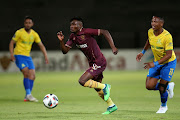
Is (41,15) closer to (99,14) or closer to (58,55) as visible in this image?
(99,14)

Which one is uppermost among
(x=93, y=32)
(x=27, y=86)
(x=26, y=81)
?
(x=93, y=32)

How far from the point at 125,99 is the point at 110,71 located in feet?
44.8

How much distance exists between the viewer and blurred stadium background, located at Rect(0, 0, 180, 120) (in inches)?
410

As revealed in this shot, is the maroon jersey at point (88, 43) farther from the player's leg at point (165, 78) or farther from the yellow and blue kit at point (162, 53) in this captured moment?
the player's leg at point (165, 78)

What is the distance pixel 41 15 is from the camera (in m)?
30.3

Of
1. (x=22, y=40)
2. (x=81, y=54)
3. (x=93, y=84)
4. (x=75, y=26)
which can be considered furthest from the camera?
(x=81, y=54)

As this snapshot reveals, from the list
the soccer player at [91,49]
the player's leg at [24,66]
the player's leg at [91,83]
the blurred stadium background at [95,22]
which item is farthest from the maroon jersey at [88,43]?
the blurred stadium background at [95,22]

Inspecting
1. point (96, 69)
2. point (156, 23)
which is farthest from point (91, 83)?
point (156, 23)

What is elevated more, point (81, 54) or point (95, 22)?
point (95, 22)

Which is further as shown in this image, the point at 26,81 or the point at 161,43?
the point at 26,81

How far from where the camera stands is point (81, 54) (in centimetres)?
2456

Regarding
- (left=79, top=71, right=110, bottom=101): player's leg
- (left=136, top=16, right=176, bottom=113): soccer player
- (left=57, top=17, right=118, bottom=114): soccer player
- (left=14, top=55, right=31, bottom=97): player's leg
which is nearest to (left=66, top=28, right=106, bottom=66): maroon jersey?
(left=57, top=17, right=118, bottom=114): soccer player

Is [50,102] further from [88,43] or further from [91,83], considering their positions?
[88,43]

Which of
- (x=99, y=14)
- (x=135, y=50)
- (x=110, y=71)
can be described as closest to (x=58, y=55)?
(x=110, y=71)
